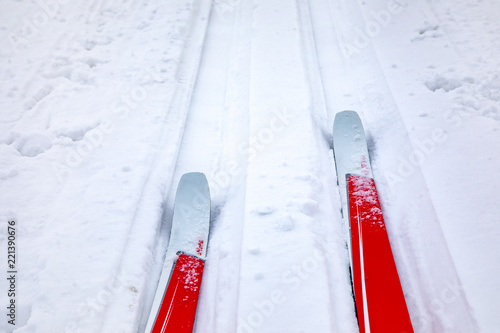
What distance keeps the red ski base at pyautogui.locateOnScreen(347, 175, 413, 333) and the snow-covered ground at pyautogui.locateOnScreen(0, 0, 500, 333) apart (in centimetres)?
7

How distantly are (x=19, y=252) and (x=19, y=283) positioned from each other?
0.52 feet

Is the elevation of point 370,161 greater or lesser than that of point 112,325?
greater

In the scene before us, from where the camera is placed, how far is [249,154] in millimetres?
1904

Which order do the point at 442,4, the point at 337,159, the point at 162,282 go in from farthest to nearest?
1. the point at 442,4
2. the point at 337,159
3. the point at 162,282

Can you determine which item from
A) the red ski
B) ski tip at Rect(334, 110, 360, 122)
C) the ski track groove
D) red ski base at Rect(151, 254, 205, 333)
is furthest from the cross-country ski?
ski tip at Rect(334, 110, 360, 122)

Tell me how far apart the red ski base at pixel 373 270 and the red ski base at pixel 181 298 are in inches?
26.3

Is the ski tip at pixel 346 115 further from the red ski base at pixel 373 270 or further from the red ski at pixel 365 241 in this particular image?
the red ski base at pixel 373 270

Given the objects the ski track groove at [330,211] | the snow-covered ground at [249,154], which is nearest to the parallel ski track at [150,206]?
the snow-covered ground at [249,154]

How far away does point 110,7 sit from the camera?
3.12m

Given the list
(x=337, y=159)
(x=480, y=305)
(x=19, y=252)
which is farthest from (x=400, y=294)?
(x=19, y=252)

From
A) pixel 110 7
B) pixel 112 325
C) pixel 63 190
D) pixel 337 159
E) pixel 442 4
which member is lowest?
pixel 112 325

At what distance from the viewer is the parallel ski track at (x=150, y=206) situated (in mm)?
1372

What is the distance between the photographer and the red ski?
1267 mm

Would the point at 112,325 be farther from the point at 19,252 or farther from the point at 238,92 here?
the point at 238,92
